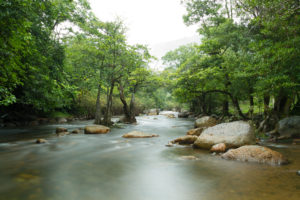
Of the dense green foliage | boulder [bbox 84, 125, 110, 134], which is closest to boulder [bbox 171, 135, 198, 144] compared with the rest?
the dense green foliage

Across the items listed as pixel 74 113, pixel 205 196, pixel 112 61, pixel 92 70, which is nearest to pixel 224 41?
pixel 112 61

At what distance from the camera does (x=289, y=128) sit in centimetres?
932

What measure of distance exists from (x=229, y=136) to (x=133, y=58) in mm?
9423

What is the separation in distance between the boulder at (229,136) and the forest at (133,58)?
2421mm

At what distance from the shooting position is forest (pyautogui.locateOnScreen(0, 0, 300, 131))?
7329mm

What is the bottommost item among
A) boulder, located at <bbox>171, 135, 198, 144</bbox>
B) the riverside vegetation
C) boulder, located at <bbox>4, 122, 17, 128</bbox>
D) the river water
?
the river water

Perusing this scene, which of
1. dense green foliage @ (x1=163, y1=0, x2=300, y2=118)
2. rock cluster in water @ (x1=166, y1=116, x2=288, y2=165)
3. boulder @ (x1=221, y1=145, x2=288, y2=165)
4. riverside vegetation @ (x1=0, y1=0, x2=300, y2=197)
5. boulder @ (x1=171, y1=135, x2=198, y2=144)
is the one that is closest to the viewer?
boulder @ (x1=221, y1=145, x2=288, y2=165)

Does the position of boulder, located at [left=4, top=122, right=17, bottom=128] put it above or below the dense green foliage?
below

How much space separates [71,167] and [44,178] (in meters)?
1.04

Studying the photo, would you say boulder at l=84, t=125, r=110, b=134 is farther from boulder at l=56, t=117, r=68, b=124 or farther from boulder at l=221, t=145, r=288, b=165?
boulder at l=56, t=117, r=68, b=124

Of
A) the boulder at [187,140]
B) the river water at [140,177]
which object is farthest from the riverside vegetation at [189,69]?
the river water at [140,177]

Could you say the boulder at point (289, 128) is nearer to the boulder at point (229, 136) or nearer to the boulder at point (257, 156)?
the boulder at point (229, 136)

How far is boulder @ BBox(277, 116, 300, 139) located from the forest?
1242mm

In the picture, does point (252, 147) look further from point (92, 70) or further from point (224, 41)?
point (92, 70)
